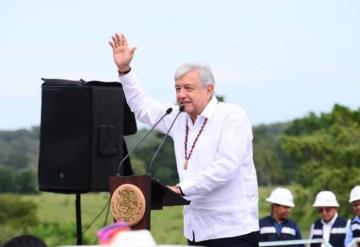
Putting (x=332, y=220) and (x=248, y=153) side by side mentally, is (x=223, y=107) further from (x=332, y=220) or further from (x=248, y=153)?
(x=332, y=220)

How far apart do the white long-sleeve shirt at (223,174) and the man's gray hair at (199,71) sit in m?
0.13

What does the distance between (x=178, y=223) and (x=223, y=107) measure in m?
36.1

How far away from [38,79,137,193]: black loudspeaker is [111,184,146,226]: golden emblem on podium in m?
0.87

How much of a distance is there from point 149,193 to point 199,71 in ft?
2.23

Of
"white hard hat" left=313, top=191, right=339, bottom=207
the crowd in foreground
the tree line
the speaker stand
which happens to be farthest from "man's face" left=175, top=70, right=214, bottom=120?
the tree line

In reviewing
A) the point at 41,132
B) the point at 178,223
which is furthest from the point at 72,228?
the point at 41,132

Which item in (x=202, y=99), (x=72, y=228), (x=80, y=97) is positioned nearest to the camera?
(x=202, y=99)

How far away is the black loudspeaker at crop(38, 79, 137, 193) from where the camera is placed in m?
5.90

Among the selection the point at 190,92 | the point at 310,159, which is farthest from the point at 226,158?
the point at 310,159

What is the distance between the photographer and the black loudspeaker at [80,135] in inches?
232

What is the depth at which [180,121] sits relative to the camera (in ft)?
17.8

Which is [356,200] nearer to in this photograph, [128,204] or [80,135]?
[80,135]

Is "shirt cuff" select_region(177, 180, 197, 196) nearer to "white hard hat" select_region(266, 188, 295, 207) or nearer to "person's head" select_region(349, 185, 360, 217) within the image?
"person's head" select_region(349, 185, 360, 217)

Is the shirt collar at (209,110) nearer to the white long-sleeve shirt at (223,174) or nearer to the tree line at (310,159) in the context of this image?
the white long-sleeve shirt at (223,174)
